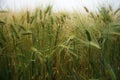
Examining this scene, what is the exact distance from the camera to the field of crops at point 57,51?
107 inches

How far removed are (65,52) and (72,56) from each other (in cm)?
10

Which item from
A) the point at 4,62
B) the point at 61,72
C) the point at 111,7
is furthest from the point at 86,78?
the point at 111,7

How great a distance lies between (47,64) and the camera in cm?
274

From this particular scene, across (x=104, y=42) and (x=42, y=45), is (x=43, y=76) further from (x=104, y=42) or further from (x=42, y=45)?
(x=104, y=42)

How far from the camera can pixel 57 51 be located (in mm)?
2812

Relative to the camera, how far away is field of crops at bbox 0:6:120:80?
2.73m

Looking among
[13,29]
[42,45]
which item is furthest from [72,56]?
[13,29]

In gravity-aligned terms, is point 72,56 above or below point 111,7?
below

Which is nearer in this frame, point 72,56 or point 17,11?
point 72,56

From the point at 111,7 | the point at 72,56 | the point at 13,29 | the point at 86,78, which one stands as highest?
the point at 111,7

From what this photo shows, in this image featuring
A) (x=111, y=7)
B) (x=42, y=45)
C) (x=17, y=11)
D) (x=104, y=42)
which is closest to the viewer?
(x=104, y=42)

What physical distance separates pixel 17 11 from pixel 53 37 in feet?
4.52

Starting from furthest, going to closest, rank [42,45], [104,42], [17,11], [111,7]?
[17,11] → [111,7] → [42,45] → [104,42]

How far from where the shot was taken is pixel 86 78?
275cm
